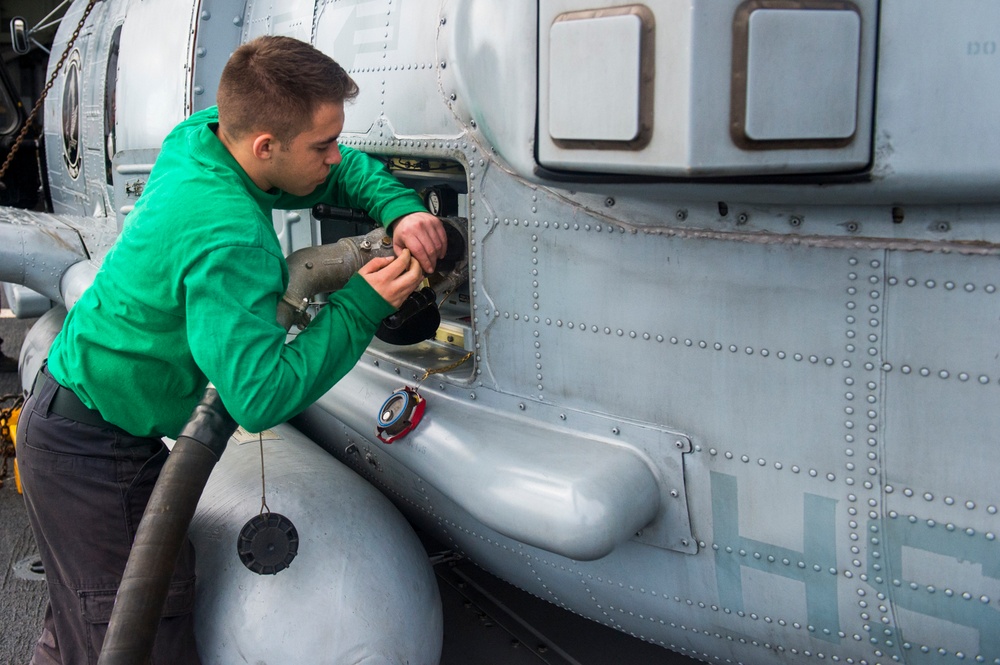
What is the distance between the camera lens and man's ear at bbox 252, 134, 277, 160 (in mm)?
2100

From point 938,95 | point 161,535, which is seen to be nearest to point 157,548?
point 161,535

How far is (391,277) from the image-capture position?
7.25 ft

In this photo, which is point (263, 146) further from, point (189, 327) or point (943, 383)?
point (943, 383)

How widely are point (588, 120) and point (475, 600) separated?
7.28 feet

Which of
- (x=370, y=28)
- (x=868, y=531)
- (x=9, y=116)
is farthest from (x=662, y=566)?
(x=9, y=116)

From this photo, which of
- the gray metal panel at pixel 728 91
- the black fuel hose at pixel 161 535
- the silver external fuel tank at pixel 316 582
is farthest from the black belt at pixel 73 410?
the gray metal panel at pixel 728 91

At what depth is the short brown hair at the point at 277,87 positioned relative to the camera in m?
2.04

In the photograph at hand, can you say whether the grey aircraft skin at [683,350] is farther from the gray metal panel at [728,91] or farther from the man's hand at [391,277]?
the man's hand at [391,277]

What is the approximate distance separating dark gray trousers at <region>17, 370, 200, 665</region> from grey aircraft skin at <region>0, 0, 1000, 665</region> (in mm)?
269

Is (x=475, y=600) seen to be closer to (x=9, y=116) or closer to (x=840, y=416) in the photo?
(x=840, y=416)

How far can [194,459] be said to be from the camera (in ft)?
7.16

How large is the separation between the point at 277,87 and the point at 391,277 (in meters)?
0.51

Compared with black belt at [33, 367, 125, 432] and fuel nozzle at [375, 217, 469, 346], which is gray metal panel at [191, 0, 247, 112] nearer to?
fuel nozzle at [375, 217, 469, 346]

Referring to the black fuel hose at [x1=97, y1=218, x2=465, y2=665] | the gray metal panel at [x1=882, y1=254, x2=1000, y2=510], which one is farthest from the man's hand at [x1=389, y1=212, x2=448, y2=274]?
the gray metal panel at [x1=882, y1=254, x2=1000, y2=510]
